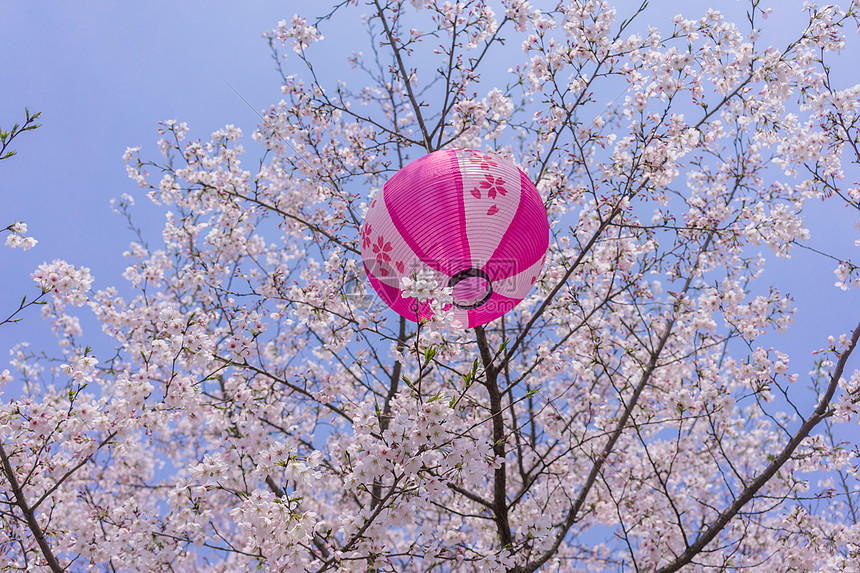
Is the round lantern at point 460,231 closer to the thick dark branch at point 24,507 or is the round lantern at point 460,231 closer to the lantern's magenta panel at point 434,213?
the lantern's magenta panel at point 434,213

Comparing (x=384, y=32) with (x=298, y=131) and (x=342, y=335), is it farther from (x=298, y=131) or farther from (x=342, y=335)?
(x=342, y=335)

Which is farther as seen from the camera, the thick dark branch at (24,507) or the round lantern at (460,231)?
the thick dark branch at (24,507)

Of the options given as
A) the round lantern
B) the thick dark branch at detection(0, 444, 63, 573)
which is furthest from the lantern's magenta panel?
the thick dark branch at detection(0, 444, 63, 573)

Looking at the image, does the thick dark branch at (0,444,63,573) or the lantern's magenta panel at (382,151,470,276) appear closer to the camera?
the lantern's magenta panel at (382,151,470,276)

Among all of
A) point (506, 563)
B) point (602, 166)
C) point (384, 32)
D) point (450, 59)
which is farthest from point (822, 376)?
point (384, 32)

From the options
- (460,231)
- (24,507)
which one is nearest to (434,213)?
(460,231)

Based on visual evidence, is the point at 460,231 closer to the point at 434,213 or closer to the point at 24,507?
the point at 434,213

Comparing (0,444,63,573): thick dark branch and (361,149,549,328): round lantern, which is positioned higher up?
(361,149,549,328): round lantern

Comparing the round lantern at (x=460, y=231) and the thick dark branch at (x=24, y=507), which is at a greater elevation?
the round lantern at (x=460, y=231)

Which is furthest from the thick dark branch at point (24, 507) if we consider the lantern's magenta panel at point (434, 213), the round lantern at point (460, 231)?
the lantern's magenta panel at point (434, 213)

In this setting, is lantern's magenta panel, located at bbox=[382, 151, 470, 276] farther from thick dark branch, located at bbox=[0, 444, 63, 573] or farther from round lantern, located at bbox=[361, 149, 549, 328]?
thick dark branch, located at bbox=[0, 444, 63, 573]

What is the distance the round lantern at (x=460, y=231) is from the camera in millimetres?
2508

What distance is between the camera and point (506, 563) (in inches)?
113

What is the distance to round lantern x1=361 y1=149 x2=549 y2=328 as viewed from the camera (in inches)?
98.7
